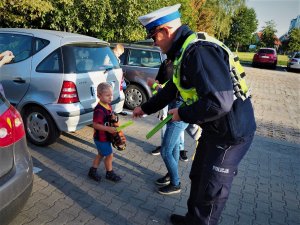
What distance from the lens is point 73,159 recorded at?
4.56 metres

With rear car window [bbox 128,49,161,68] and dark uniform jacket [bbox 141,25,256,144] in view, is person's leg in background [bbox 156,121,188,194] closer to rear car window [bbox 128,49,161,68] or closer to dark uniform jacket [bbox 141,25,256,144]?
dark uniform jacket [bbox 141,25,256,144]

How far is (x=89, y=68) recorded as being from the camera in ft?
15.8

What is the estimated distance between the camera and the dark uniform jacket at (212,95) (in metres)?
1.97

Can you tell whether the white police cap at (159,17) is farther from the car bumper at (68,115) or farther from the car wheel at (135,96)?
the car wheel at (135,96)

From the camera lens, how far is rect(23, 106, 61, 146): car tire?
4.61 m

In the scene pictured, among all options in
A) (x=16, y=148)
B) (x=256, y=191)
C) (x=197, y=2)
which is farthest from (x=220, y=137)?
(x=197, y=2)

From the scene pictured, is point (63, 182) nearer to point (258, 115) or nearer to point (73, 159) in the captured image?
point (73, 159)

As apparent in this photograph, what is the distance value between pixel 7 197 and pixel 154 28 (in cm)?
171

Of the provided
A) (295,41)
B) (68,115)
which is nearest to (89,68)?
(68,115)

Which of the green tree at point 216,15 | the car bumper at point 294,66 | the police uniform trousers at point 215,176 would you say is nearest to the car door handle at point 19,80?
the police uniform trousers at point 215,176

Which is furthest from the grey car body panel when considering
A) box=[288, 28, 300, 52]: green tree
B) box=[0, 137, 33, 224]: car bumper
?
box=[288, 28, 300, 52]: green tree

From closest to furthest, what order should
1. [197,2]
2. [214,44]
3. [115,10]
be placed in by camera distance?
[214,44] → [115,10] → [197,2]

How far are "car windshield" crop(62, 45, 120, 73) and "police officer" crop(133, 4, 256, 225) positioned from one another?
240 centimetres

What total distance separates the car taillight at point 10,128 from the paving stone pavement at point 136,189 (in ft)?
3.36
